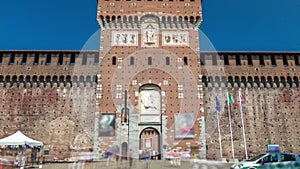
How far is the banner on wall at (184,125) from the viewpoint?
66.3 ft

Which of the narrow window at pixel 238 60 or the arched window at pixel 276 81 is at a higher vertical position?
the narrow window at pixel 238 60

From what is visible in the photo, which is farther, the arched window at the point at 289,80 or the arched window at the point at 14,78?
the arched window at the point at 289,80

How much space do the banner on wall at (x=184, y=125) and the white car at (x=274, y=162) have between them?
10308 millimetres

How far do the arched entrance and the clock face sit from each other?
51.2 inches

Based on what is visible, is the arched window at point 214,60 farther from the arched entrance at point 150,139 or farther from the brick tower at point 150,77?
the arched entrance at point 150,139

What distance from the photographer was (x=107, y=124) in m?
20.4

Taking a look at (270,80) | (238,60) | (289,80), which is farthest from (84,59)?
(289,80)

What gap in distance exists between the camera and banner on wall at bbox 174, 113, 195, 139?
2021 centimetres

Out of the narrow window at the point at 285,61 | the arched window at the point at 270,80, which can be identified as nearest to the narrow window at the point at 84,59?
the arched window at the point at 270,80

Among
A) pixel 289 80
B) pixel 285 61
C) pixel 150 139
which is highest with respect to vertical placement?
pixel 285 61

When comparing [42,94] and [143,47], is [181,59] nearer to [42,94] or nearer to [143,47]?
[143,47]

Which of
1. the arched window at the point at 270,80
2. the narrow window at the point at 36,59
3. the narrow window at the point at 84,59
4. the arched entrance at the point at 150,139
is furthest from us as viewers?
the arched window at the point at 270,80

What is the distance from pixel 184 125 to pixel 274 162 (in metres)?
11.0

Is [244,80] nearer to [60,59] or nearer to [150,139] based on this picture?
[150,139]
